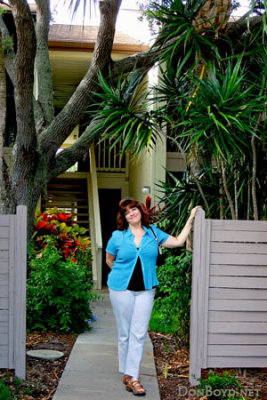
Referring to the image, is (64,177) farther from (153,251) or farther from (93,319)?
(153,251)

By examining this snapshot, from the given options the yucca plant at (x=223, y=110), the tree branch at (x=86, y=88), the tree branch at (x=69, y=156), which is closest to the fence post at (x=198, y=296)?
the yucca plant at (x=223, y=110)

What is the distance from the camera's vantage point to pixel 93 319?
6.78m

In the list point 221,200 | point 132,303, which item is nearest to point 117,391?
point 132,303

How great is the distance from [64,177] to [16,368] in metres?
9.31

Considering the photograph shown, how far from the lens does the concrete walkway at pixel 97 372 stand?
418 cm

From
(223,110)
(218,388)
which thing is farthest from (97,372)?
(223,110)

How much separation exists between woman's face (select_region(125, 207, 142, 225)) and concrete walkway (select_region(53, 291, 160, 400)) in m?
1.38

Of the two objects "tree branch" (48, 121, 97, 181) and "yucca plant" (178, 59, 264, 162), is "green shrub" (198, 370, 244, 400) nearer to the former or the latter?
"yucca plant" (178, 59, 264, 162)

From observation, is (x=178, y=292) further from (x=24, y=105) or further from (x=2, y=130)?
(x=2, y=130)

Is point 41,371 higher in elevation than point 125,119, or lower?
lower

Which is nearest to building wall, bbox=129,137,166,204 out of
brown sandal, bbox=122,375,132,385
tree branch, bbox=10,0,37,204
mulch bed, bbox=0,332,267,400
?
tree branch, bbox=10,0,37,204

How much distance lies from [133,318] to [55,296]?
1969mm

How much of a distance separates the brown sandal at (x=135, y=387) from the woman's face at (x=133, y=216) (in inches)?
50.5

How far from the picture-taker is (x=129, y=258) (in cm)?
430
